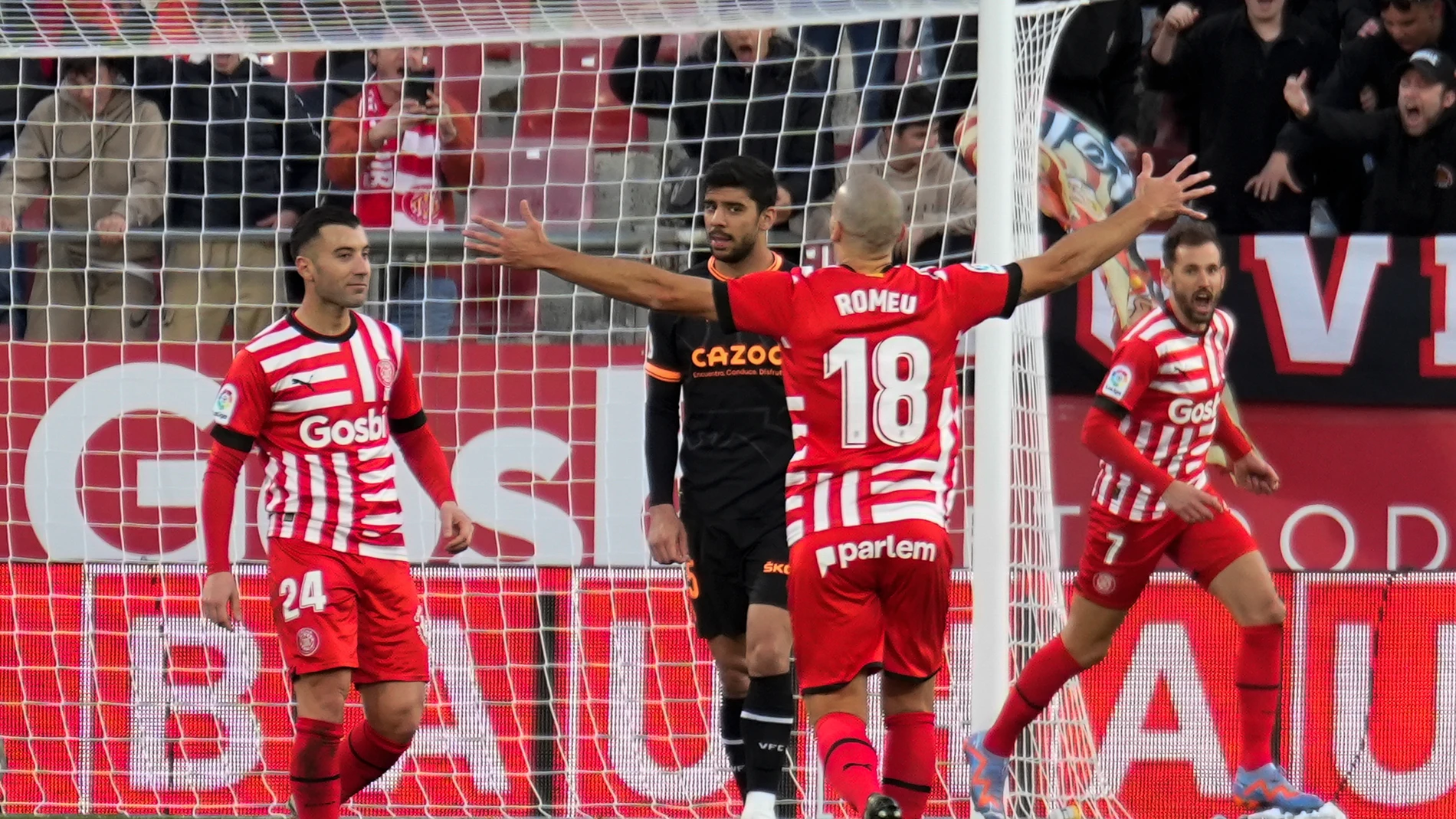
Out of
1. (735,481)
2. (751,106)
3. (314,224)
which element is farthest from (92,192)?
(735,481)

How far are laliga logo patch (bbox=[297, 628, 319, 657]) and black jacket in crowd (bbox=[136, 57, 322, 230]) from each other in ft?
9.59

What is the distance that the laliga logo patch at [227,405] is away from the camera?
5570 mm

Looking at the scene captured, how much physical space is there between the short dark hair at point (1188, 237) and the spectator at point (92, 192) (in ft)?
14.2

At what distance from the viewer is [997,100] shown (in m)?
6.25

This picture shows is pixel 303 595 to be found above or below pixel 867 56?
below

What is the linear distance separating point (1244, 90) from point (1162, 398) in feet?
10.2

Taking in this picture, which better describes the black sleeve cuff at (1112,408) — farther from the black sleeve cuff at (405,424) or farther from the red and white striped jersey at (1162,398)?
the black sleeve cuff at (405,424)

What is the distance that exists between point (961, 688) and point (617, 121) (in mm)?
2722

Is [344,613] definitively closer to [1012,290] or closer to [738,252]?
[738,252]

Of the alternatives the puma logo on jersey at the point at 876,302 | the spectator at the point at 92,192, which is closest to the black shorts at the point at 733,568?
the puma logo on jersey at the point at 876,302

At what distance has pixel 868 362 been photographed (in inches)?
191

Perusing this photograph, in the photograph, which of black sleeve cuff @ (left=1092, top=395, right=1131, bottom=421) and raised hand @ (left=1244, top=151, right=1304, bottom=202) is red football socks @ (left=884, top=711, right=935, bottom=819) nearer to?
black sleeve cuff @ (left=1092, top=395, right=1131, bottom=421)

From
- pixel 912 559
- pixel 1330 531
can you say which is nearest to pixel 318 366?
pixel 912 559

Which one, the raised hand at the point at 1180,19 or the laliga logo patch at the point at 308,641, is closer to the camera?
the laliga logo patch at the point at 308,641
